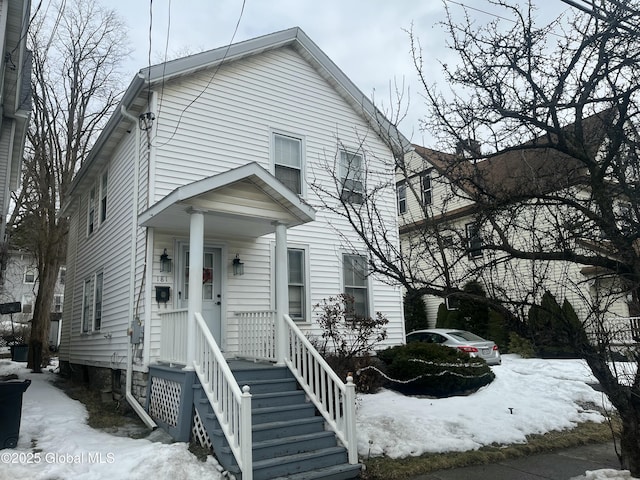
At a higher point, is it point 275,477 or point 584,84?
point 584,84

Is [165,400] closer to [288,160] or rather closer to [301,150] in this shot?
[288,160]

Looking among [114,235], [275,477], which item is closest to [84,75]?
[114,235]

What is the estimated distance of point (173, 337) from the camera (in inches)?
293

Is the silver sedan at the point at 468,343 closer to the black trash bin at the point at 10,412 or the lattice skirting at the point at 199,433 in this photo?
the lattice skirting at the point at 199,433

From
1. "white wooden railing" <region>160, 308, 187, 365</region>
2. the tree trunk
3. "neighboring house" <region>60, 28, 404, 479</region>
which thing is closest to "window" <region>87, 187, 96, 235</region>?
"neighboring house" <region>60, 28, 404, 479</region>

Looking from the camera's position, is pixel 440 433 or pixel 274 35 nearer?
pixel 440 433

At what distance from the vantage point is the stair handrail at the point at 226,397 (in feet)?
17.1

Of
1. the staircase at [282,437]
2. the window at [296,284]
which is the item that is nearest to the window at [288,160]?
the window at [296,284]

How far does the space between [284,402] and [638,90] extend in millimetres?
5734

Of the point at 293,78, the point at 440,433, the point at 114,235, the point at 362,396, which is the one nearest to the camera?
the point at 440,433

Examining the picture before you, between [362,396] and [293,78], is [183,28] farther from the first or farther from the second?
[362,396]

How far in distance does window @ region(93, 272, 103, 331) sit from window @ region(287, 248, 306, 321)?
4.38 m

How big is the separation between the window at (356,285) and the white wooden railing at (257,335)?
9.16 feet

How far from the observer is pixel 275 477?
543 cm
